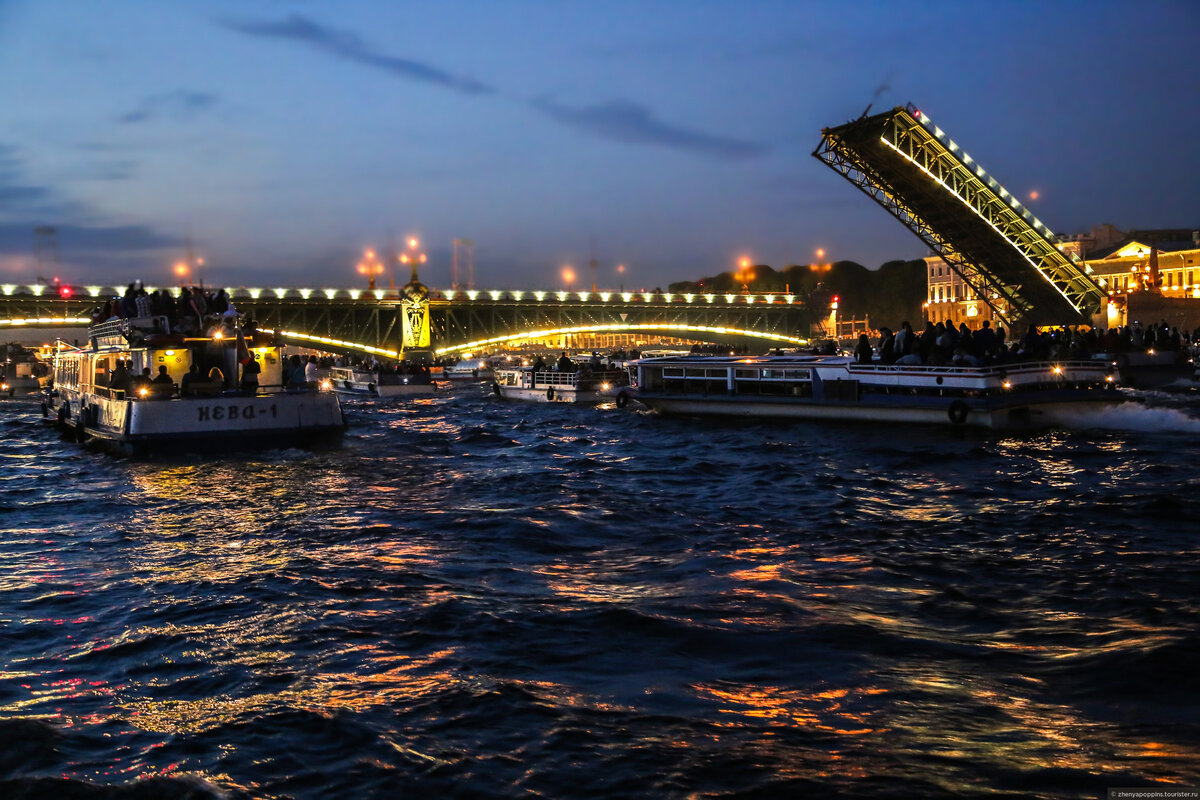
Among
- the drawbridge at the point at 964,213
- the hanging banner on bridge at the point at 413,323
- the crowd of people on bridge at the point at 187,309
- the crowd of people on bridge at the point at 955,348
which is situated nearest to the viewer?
the crowd of people on bridge at the point at 187,309

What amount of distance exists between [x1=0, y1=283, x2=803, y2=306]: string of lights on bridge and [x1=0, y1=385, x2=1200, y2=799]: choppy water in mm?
78329

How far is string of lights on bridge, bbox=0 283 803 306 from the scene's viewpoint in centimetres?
8681

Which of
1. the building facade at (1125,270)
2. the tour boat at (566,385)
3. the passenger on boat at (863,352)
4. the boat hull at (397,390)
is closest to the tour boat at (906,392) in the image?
the passenger on boat at (863,352)

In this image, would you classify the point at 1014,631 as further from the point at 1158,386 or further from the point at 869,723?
the point at 1158,386

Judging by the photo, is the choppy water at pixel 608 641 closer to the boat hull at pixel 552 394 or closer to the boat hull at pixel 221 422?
the boat hull at pixel 221 422

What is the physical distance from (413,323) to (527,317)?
13501 mm

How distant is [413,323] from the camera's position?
99.4 metres

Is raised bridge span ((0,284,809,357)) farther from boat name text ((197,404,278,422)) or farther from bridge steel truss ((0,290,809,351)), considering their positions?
boat name text ((197,404,278,422))

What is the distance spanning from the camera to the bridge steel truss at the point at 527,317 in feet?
311

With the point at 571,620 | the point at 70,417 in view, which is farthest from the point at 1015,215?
the point at 571,620

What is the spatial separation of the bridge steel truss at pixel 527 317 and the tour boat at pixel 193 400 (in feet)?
219

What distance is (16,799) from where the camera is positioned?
5.36 m

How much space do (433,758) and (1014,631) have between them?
4.94m

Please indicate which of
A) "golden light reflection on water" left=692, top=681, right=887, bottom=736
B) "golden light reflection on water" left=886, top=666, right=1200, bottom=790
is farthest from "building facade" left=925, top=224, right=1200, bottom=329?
"golden light reflection on water" left=692, top=681, right=887, bottom=736
